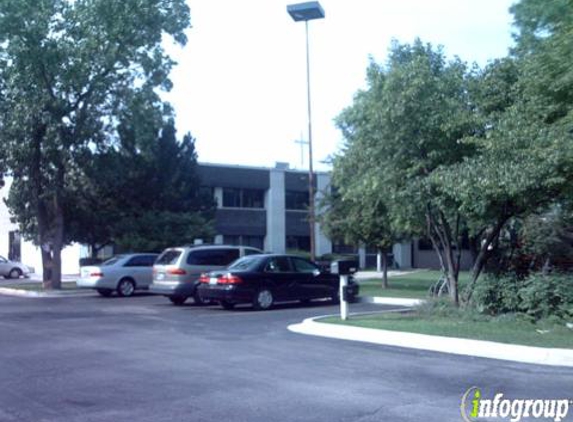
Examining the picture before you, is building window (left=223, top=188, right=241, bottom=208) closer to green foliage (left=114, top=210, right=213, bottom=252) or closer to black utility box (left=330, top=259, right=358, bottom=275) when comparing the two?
green foliage (left=114, top=210, right=213, bottom=252)

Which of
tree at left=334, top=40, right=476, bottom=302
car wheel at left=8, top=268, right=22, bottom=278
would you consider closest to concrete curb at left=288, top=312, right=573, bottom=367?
tree at left=334, top=40, right=476, bottom=302

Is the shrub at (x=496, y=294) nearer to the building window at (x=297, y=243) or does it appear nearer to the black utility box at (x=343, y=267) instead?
the black utility box at (x=343, y=267)

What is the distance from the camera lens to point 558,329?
1559cm

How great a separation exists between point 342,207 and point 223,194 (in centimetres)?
1883

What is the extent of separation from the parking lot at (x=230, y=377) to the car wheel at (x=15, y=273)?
28577 mm

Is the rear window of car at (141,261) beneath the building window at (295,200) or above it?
beneath

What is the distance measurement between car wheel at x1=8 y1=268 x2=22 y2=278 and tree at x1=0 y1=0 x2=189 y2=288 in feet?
35.9

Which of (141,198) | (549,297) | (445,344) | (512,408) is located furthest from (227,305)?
(141,198)

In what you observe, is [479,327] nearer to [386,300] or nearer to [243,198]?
[386,300]

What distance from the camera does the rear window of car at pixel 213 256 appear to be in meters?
24.5

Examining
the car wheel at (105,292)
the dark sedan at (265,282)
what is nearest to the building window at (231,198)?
the car wheel at (105,292)

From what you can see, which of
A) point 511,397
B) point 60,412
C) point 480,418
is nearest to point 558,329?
point 511,397

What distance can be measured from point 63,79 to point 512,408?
85.6 feet

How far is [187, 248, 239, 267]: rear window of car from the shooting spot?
24.5m
